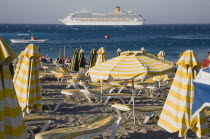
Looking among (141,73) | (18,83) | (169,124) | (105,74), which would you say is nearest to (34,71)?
(18,83)

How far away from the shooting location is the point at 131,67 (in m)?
5.58

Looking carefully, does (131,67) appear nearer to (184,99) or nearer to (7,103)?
(184,99)

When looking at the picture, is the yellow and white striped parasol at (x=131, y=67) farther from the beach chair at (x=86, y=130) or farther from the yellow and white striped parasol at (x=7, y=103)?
the yellow and white striped parasol at (x=7, y=103)

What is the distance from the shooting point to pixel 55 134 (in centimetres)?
414

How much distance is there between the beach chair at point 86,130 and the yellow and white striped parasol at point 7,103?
0.71 metres

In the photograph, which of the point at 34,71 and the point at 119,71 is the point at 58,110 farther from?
the point at 119,71

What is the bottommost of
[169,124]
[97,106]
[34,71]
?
[97,106]

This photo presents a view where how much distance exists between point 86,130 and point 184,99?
135 cm

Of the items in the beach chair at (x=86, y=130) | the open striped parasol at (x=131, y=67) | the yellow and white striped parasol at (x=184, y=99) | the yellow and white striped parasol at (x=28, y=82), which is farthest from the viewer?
the yellow and white striped parasol at (x=28, y=82)

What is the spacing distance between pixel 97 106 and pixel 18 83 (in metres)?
2.36

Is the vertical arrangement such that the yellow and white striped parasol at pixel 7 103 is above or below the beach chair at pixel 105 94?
above

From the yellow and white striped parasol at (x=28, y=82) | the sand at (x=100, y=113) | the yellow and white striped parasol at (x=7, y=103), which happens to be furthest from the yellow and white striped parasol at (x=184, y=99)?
the yellow and white striped parasol at (x=28, y=82)

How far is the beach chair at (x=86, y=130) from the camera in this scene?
4088mm

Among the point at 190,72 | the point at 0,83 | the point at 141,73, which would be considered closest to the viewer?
the point at 0,83
